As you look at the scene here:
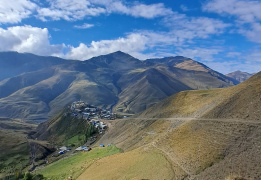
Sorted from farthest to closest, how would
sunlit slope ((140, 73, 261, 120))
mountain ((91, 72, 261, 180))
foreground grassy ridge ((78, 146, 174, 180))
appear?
sunlit slope ((140, 73, 261, 120)) < foreground grassy ridge ((78, 146, 174, 180)) < mountain ((91, 72, 261, 180))

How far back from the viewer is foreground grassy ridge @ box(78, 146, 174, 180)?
54906 mm

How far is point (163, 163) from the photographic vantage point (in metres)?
58.1

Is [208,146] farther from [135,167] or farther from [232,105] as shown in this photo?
[232,105]

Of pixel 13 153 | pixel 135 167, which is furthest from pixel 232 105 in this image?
pixel 13 153

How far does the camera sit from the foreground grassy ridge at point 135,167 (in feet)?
180

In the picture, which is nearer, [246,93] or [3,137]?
[246,93]

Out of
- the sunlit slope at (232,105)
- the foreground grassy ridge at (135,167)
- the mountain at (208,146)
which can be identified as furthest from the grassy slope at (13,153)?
the sunlit slope at (232,105)

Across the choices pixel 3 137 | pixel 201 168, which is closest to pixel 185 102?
pixel 201 168

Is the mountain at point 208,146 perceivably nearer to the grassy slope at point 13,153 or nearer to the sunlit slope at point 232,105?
the sunlit slope at point 232,105

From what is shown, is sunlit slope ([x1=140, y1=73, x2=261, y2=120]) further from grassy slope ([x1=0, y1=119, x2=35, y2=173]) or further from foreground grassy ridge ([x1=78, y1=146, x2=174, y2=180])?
grassy slope ([x1=0, y1=119, x2=35, y2=173])

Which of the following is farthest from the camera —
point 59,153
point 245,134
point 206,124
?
point 59,153

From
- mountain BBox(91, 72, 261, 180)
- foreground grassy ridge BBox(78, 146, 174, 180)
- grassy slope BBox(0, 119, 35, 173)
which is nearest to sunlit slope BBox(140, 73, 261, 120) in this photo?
mountain BBox(91, 72, 261, 180)

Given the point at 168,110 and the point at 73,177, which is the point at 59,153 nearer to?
the point at 73,177

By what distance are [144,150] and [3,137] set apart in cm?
11748
